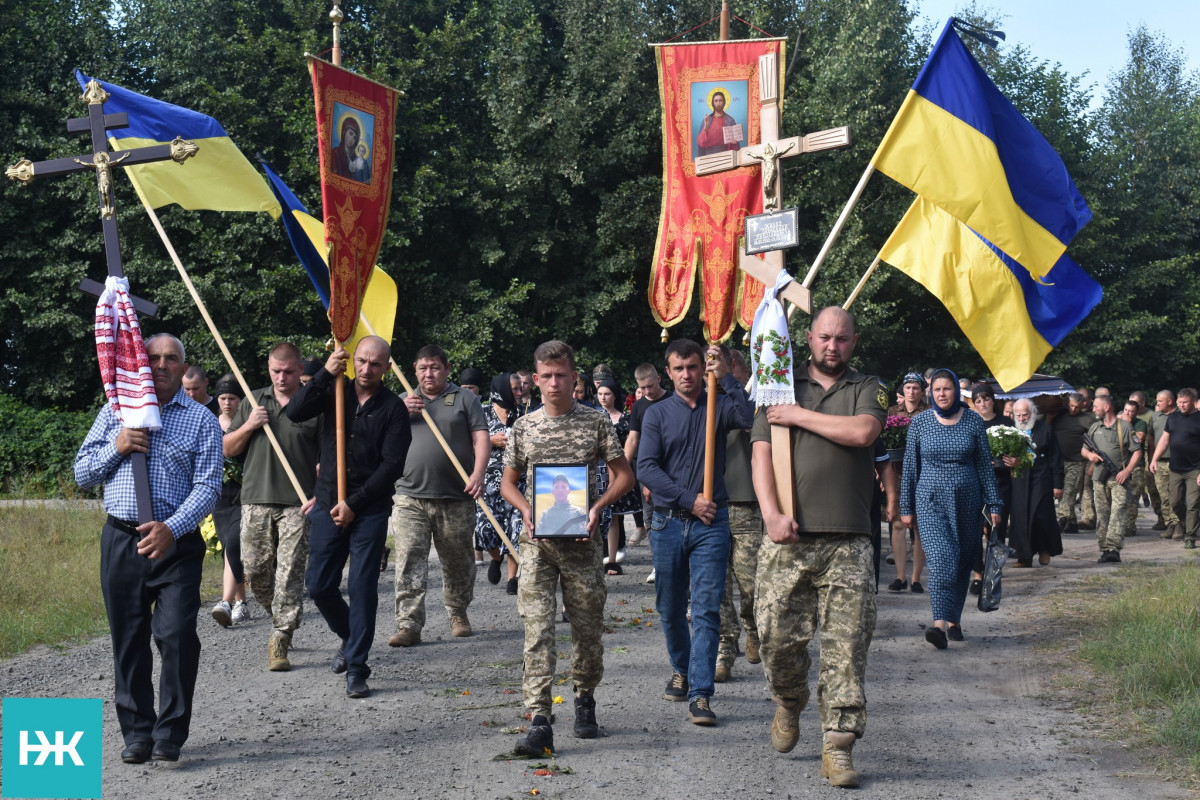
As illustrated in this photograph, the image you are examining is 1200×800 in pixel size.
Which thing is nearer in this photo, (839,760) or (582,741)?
(839,760)

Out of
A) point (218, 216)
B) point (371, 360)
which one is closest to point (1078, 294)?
point (371, 360)

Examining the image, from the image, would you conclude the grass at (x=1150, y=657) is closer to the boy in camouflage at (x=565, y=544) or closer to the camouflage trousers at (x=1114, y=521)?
the boy in camouflage at (x=565, y=544)

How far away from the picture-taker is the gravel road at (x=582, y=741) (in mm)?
5629

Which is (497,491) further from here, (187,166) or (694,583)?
(694,583)

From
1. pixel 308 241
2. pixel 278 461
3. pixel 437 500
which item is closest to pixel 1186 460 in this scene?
pixel 437 500

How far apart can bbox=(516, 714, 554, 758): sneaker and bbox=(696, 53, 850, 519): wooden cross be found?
1643 millimetres

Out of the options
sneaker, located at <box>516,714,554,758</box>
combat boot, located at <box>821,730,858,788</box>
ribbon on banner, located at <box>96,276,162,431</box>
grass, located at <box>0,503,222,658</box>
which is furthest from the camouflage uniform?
grass, located at <box>0,503,222,658</box>

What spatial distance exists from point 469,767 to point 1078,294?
19.8 ft

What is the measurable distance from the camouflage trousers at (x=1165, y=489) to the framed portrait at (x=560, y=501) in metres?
14.1

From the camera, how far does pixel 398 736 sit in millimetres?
6527

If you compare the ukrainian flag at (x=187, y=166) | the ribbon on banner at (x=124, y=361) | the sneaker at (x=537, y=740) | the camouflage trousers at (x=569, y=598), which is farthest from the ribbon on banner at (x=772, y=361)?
the ukrainian flag at (x=187, y=166)

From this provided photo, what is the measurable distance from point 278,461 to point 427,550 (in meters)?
1.37

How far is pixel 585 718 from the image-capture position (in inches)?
256

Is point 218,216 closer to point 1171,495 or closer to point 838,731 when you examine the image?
point 1171,495
